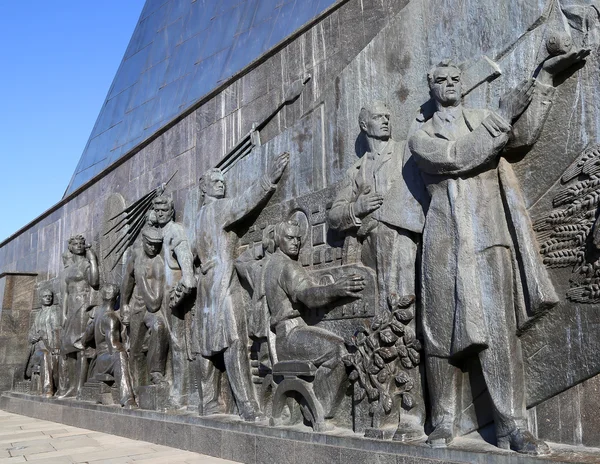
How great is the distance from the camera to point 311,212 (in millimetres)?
6457

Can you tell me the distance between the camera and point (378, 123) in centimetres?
579

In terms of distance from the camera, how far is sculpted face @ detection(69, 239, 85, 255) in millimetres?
11516

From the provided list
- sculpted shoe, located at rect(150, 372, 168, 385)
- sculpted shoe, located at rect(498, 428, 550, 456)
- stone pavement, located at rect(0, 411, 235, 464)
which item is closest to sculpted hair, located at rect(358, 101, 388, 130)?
sculpted shoe, located at rect(498, 428, 550, 456)

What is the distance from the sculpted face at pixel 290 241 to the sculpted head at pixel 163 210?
2821 millimetres

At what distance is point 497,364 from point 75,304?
852 centimetres

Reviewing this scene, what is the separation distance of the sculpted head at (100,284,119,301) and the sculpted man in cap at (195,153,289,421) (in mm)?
2944

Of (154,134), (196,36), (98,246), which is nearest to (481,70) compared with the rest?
(154,134)

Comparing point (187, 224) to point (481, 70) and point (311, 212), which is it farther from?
point (481, 70)

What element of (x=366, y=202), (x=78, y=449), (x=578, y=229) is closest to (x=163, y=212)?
(x=78, y=449)

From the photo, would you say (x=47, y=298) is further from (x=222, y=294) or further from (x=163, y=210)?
(x=222, y=294)

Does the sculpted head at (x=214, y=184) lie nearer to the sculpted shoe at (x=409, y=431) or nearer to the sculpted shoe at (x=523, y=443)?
the sculpted shoe at (x=409, y=431)

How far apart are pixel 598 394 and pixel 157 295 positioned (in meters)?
5.85

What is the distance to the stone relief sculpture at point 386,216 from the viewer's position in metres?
5.21

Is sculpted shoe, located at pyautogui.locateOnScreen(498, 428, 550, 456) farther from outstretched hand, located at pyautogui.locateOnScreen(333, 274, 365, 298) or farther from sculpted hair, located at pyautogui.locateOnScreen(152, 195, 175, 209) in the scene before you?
sculpted hair, located at pyautogui.locateOnScreen(152, 195, 175, 209)
